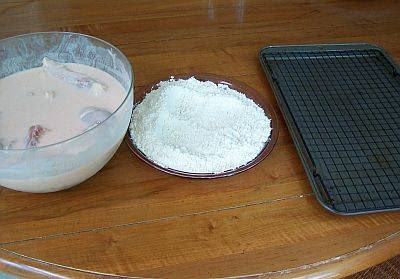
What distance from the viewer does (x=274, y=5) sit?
48.7 inches

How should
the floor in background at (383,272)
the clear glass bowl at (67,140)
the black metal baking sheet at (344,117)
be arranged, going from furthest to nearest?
the floor in background at (383,272), the black metal baking sheet at (344,117), the clear glass bowl at (67,140)

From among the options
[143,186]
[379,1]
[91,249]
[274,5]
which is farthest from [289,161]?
[379,1]

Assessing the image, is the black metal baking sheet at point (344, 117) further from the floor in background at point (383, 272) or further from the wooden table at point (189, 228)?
the floor in background at point (383, 272)

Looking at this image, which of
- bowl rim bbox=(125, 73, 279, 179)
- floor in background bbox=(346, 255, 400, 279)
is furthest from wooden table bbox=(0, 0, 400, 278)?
floor in background bbox=(346, 255, 400, 279)

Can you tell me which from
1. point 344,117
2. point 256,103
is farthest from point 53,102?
point 344,117

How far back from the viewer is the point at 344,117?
2.81ft

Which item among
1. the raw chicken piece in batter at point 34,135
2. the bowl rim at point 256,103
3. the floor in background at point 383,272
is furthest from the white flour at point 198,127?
the floor in background at point 383,272

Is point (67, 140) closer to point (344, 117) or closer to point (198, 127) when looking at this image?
point (198, 127)

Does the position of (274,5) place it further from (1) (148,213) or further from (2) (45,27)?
(1) (148,213)

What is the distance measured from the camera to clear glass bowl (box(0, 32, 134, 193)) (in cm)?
60

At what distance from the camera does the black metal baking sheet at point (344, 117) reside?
71 centimetres

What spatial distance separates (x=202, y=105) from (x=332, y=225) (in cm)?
31

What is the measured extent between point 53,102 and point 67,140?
152mm

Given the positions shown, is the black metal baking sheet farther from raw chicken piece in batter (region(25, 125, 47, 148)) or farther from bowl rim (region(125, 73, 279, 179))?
raw chicken piece in batter (region(25, 125, 47, 148))
